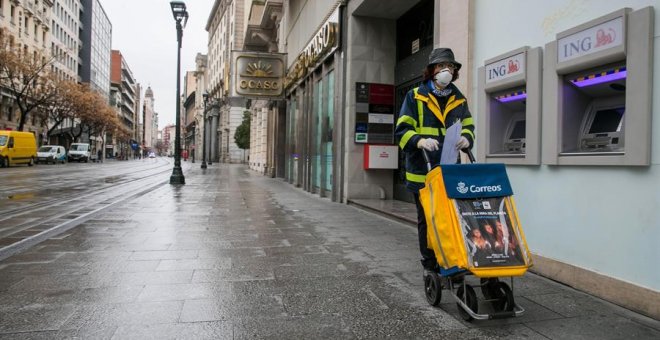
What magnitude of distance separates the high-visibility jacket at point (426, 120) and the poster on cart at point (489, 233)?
66cm

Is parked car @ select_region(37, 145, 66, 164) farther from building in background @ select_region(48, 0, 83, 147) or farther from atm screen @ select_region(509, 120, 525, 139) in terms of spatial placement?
atm screen @ select_region(509, 120, 525, 139)

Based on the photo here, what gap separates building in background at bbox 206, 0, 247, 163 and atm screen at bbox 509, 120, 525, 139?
5152cm

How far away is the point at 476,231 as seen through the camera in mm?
3350

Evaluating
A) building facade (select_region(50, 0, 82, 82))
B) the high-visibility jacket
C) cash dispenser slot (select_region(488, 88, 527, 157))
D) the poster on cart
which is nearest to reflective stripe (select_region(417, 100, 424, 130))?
the high-visibility jacket

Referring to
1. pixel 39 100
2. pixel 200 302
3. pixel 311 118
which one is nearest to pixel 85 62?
pixel 39 100

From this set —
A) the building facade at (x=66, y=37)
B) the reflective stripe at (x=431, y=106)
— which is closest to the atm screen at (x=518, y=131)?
the reflective stripe at (x=431, y=106)

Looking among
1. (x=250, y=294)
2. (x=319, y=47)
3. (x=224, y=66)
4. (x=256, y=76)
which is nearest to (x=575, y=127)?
(x=250, y=294)

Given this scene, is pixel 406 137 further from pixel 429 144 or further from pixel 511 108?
pixel 511 108

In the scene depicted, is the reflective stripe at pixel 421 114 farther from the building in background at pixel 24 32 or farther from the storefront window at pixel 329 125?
the building in background at pixel 24 32

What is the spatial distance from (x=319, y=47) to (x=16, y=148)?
98.1ft

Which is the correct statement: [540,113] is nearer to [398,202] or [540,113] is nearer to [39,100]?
[398,202]

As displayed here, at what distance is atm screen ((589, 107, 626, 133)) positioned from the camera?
4305mm

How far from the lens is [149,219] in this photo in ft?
29.4

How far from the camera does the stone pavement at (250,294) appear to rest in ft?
11.2
